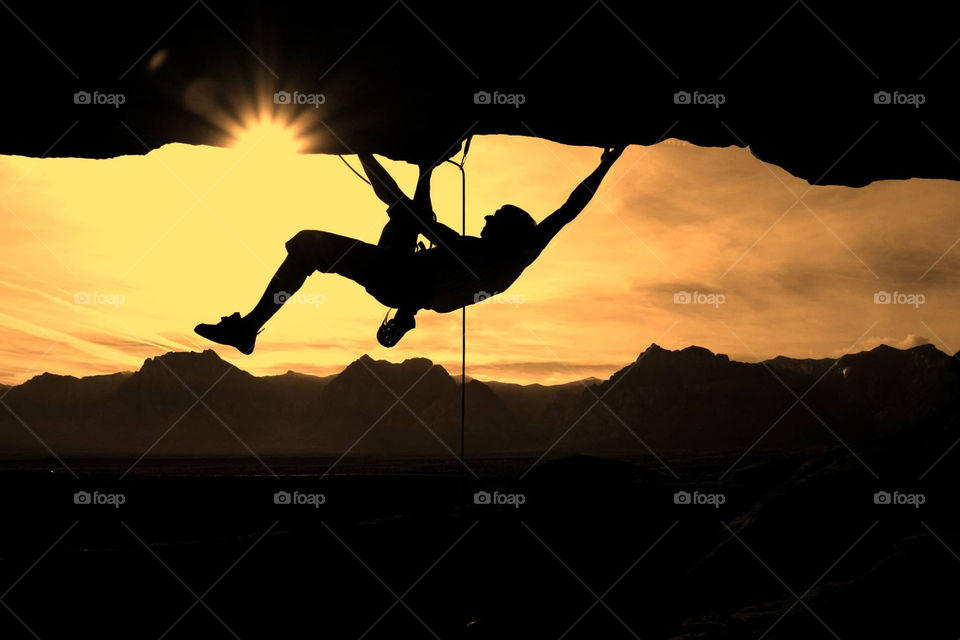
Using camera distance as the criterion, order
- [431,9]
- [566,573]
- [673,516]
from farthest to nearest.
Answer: [673,516] < [566,573] < [431,9]

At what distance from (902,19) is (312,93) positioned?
399 cm

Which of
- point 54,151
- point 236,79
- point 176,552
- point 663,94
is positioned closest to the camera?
point 236,79

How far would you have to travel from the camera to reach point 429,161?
4.74 meters

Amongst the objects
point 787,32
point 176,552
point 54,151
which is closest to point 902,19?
point 787,32

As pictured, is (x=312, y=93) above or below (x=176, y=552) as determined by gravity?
above

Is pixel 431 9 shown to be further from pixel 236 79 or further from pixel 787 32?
pixel 787 32

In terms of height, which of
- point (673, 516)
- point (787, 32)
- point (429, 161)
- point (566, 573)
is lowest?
point (566, 573)
